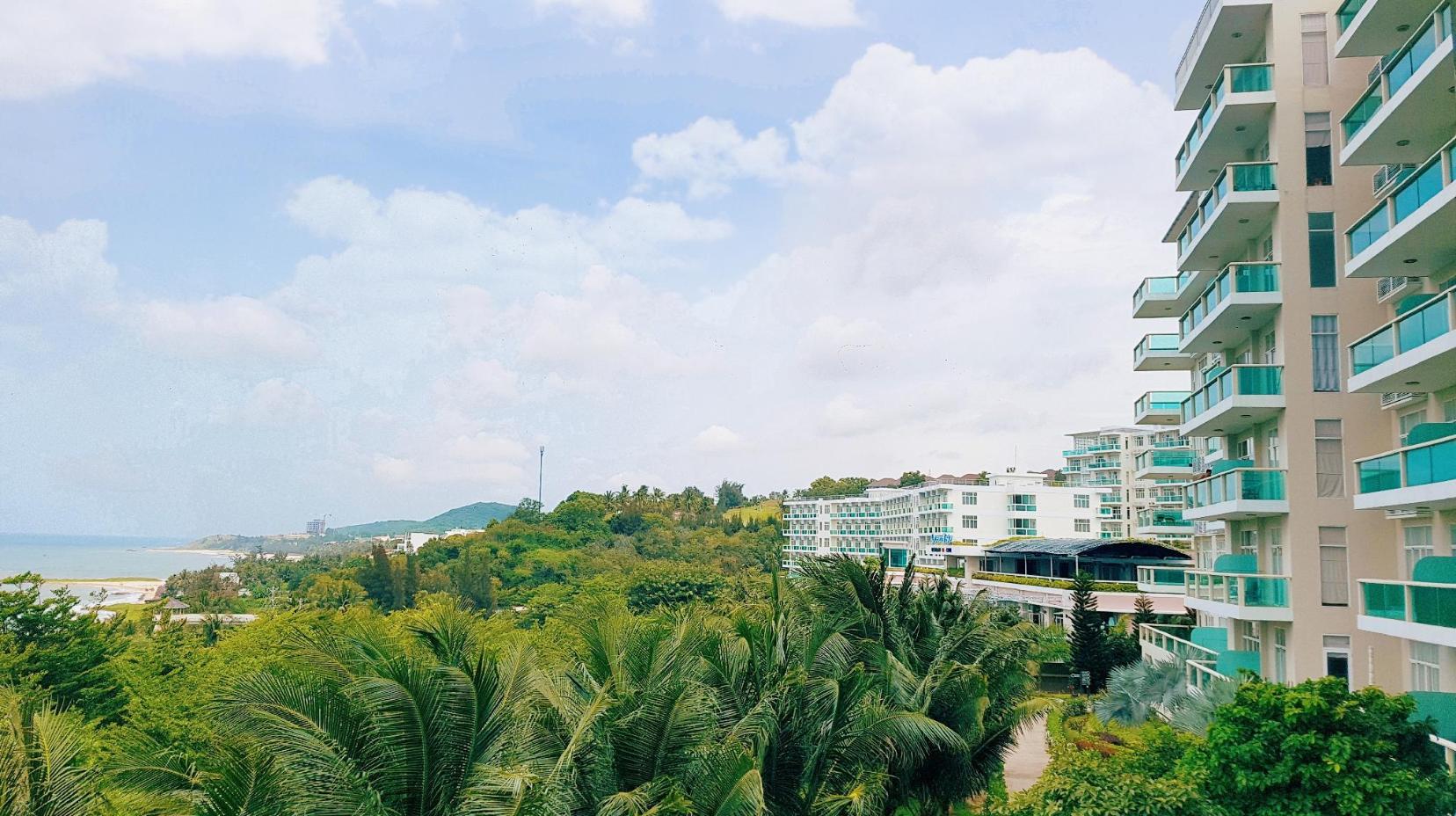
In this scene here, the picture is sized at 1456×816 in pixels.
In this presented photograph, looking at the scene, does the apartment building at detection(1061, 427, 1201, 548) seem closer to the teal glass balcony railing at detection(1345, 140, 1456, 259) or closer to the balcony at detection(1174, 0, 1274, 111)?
the balcony at detection(1174, 0, 1274, 111)

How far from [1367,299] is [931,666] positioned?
1198 cm

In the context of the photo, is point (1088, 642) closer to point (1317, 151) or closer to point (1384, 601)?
point (1317, 151)

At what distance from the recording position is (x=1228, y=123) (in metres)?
21.7

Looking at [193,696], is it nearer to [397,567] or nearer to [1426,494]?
[1426,494]

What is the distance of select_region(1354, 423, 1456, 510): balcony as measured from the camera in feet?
44.2

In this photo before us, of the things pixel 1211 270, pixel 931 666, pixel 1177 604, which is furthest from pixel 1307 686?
pixel 1177 604

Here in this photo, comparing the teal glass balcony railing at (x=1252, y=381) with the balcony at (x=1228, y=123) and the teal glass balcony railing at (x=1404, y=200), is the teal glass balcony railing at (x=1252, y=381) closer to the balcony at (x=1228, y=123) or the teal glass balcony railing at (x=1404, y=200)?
the teal glass balcony railing at (x=1404, y=200)

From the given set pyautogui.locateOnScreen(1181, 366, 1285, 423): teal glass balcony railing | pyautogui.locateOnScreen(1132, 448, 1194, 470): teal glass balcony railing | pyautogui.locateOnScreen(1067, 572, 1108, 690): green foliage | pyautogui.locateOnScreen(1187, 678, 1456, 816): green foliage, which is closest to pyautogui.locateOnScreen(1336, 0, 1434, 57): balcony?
pyautogui.locateOnScreen(1181, 366, 1285, 423): teal glass balcony railing

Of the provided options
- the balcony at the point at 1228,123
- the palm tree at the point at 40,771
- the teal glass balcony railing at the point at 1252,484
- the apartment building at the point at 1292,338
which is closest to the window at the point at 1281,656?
the apartment building at the point at 1292,338

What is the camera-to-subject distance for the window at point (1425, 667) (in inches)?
629

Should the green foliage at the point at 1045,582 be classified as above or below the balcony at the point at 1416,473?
below

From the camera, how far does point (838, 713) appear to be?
12.2m

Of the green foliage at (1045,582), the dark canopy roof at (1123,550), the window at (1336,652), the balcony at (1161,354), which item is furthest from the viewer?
the dark canopy roof at (1123,550)

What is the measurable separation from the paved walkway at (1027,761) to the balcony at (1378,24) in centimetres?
1413
